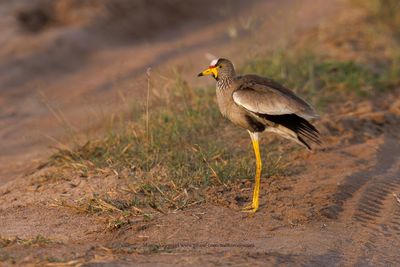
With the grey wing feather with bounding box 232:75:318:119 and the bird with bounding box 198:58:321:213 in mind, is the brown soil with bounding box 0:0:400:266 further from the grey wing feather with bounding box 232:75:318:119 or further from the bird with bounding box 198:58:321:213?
the grey wing feather with bounding box 232:75:318:119

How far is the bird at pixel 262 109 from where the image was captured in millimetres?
4859

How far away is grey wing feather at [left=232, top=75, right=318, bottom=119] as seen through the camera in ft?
15.9

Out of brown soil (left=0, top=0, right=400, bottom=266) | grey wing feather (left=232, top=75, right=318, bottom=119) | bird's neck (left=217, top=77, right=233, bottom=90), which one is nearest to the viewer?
brown soil (left=0, top=0, right=400, bottom=266)

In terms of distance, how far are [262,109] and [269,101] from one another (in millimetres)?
78

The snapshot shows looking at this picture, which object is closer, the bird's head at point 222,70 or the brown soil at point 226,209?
the brown soil at point 226,209

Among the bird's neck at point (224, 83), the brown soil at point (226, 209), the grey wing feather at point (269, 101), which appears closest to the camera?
the brown soil at point (226, 209)

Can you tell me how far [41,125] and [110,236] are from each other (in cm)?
355

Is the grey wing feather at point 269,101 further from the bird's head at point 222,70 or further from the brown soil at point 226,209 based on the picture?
the brown soil at point 226,209

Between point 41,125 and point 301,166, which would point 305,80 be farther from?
point 41,125

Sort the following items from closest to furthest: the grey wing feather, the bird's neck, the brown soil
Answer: the brown soil < the grey wing feather < the bird's neck

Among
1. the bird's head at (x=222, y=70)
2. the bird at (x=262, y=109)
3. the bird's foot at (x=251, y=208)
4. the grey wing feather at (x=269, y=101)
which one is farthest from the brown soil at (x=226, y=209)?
the bird's head at (x=222, y=70)

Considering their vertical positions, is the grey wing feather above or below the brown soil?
above

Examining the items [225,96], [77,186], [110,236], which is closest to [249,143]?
[225,96]

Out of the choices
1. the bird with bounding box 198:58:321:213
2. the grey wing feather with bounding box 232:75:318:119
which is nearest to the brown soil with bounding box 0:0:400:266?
the bird with bounding box 198:58:321:213
